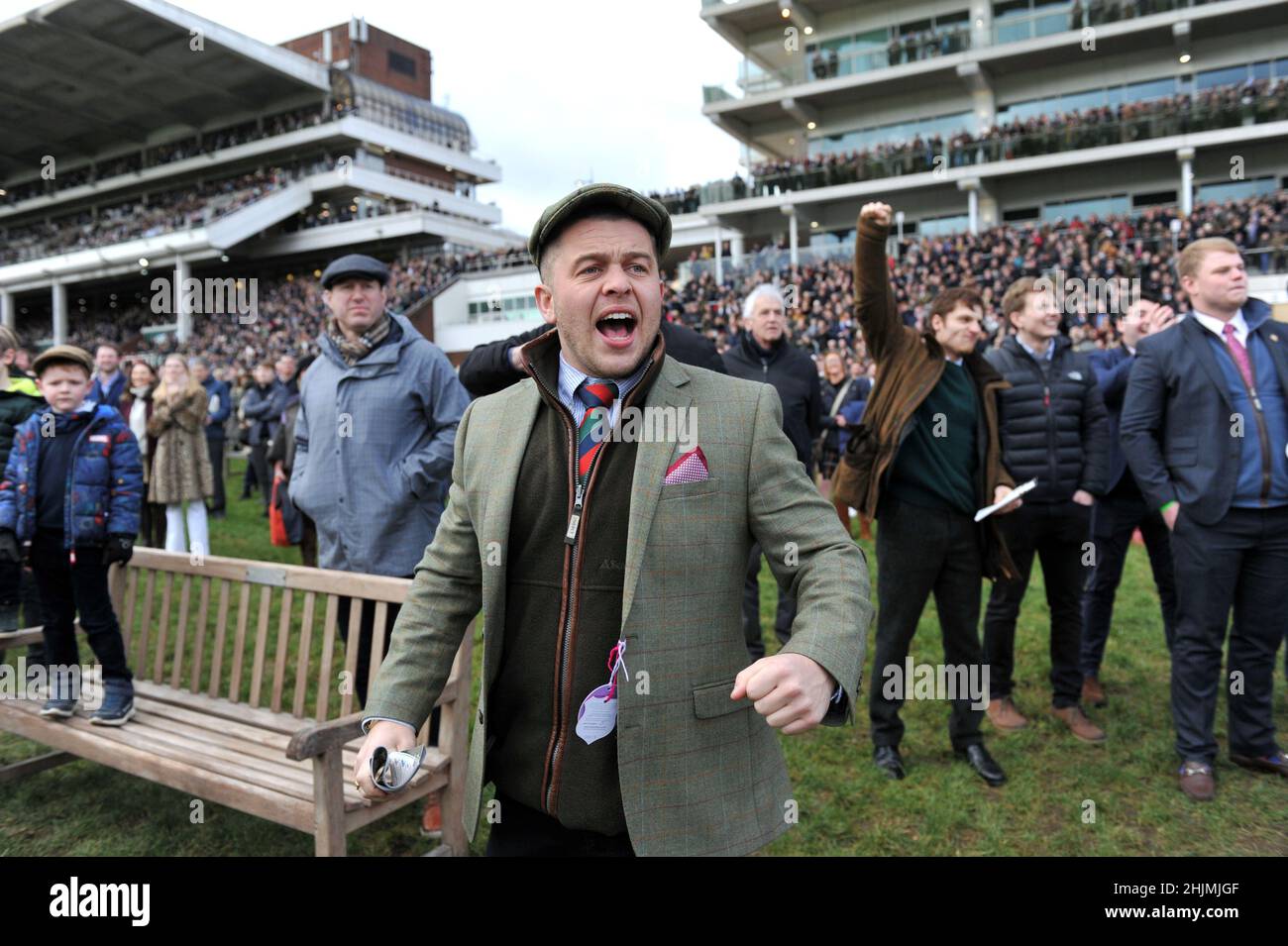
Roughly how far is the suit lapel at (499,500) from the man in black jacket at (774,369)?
370cm

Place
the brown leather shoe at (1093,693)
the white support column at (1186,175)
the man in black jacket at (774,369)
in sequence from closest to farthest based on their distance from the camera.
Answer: the brown leather shoe at (1093,693), the man in black jacket at (774,369), the white support column at (1186,175)

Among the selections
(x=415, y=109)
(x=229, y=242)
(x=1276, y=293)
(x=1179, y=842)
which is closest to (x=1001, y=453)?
(x=1179, y=842)

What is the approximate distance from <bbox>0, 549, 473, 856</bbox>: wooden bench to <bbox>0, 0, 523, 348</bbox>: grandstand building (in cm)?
3359

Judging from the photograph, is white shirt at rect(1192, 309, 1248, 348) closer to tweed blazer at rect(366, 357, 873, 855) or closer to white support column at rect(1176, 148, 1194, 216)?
tweed blazer at rect(366, 357, 873, 855)

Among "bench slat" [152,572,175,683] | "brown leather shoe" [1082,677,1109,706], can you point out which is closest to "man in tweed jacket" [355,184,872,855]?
"bench slat" [152,572,175,683]

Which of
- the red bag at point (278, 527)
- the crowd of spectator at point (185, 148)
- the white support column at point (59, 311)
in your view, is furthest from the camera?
the crowd of spectator at point (185, 148)

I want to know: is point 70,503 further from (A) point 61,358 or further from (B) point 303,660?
(B) point 303,660

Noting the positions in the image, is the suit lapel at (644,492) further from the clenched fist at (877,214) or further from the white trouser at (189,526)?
the white trouser at (189,526)

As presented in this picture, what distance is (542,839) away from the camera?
1865 mm

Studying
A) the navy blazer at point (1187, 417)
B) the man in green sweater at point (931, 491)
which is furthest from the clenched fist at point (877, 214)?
the navy blazer at point (1187, 417)

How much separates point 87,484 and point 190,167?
191 ft

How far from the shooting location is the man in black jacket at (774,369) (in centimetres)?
551

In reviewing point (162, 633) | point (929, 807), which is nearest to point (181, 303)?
point (162, 633)

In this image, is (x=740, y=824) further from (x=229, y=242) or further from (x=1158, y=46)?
(x=229, y=242)
